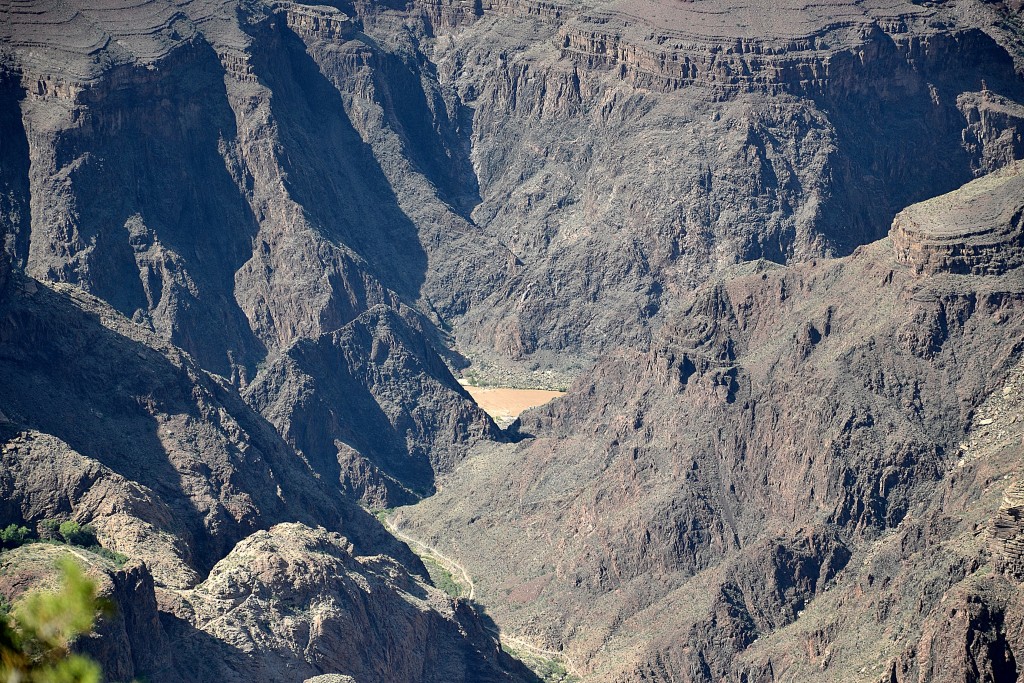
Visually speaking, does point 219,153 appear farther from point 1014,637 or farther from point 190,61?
point 1014,637

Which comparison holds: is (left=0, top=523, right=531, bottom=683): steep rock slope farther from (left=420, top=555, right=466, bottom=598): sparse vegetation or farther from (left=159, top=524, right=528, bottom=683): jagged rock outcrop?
(left=420, top=555, right=466, bottom=598): sparse vegetation

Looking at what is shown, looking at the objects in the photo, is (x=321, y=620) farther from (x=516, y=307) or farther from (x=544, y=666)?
(x=516, y=307)

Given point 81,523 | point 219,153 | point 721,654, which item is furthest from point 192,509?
point 219,153

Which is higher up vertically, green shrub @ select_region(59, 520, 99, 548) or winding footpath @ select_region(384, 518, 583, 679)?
green shrub @ select_region(59, 520, 99, 548)

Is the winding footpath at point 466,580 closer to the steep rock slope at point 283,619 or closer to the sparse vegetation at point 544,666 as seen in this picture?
the sparse vegetation at point 544,666

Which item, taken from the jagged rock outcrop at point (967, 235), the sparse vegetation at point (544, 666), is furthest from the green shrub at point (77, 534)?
the jagged rock outcrop at point (967, 235)

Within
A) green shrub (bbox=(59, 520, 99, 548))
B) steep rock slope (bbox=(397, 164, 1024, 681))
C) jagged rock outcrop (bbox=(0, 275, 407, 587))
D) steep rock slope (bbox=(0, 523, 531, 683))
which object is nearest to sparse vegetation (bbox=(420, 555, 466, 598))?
steep rock slope (bbox=(397, 164, 1024, 681))

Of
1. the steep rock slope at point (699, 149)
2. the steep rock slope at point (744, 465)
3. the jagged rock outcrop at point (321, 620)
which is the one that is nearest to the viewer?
the jagged rock outcrop at point (321, 620)
